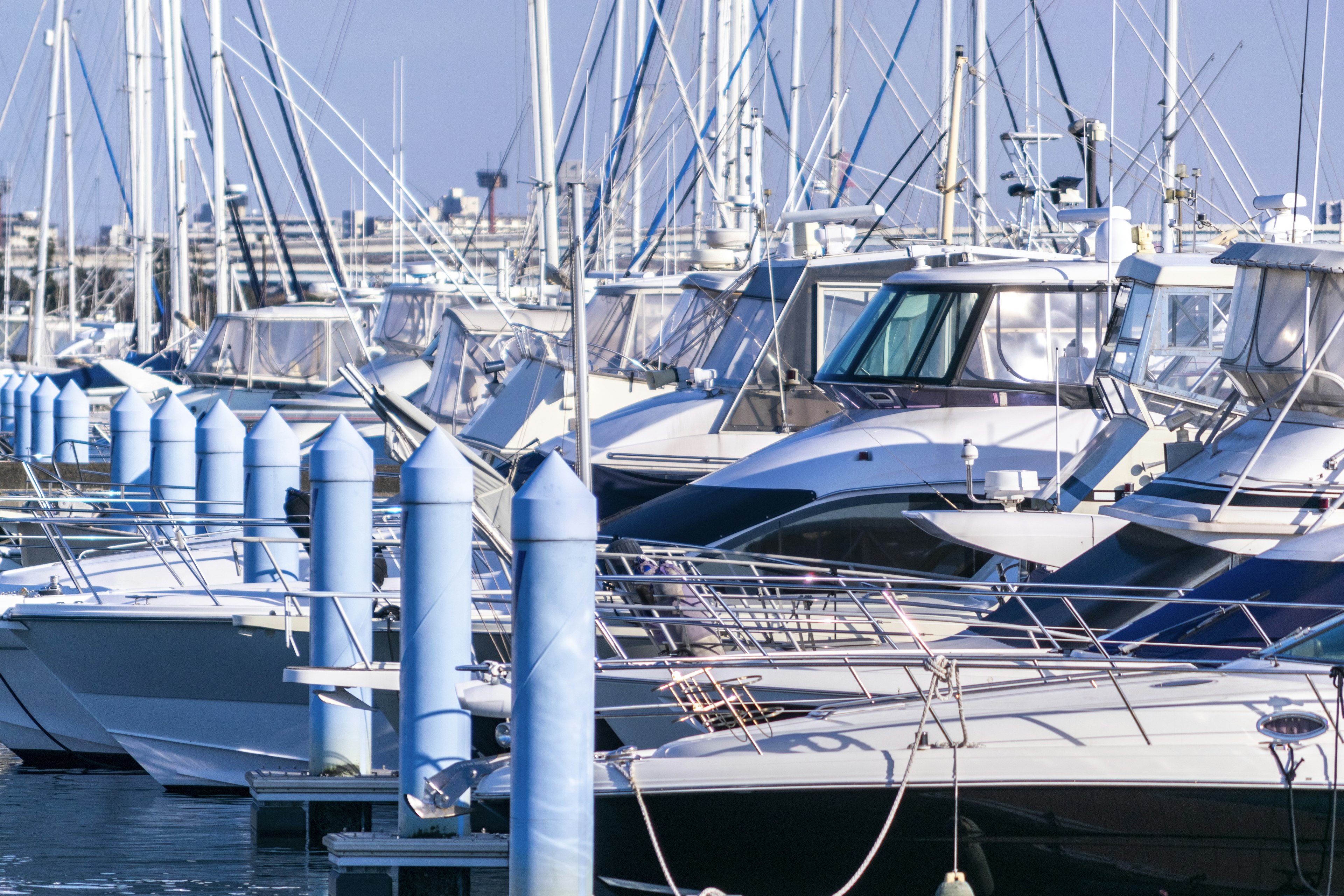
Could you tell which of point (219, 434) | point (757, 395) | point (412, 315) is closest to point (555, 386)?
point (757, 395)

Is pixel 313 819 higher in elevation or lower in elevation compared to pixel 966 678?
lower

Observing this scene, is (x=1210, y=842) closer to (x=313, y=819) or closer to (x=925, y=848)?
(x=925, y=848)

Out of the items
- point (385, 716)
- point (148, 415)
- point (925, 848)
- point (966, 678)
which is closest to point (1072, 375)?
point (966, 678)

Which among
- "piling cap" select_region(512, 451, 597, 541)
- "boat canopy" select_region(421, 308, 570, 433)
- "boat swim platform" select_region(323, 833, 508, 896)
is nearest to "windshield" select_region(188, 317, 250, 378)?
"boat canopy" select_region(421, 308, 570, 433)

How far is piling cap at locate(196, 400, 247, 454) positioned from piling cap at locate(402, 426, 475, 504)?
6.36 m

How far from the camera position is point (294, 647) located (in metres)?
9.05

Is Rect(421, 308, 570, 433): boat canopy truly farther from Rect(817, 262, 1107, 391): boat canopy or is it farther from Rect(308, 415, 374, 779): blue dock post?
Rect(308, 415, 374, 779): blue dock post

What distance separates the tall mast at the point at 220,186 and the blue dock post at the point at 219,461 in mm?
10873

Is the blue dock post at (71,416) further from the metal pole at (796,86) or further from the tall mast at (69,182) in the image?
the tall mast at (69,182)

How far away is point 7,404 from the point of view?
83.9 feet

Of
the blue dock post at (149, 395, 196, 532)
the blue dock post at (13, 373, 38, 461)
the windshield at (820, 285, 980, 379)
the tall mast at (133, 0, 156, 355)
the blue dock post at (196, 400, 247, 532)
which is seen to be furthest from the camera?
the tall mast at (133, 0, 156, 355)

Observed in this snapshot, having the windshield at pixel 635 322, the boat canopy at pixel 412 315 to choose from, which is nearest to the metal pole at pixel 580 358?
the windshield at pixel 635 322

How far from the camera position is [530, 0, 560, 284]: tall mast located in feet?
48.7

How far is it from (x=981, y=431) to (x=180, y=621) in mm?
4755
